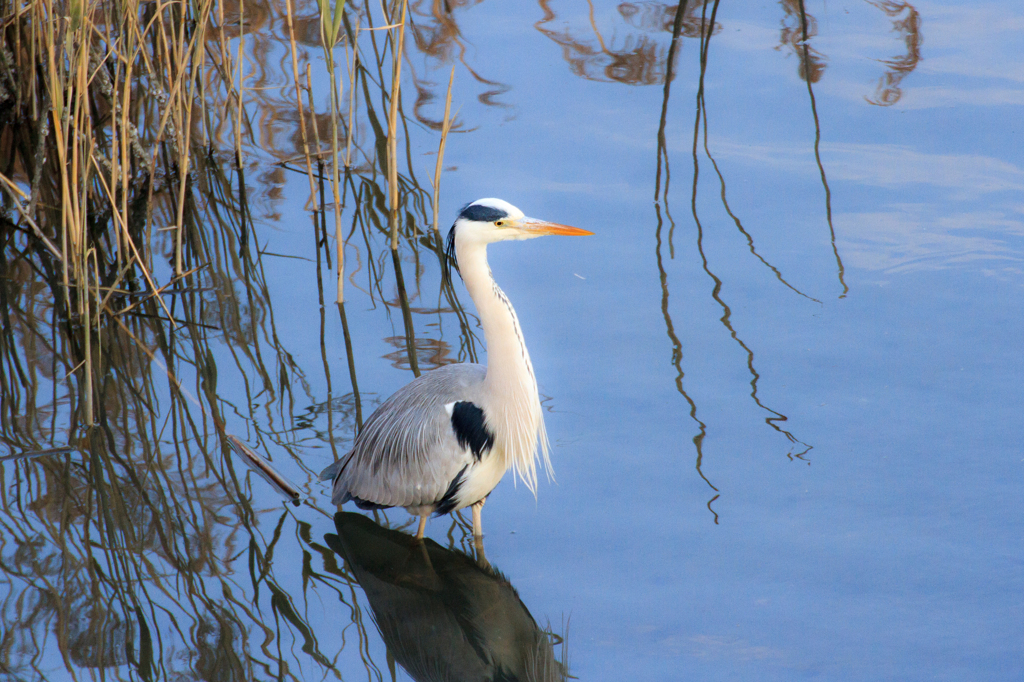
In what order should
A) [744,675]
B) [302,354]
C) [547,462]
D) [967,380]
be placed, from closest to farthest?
[744,675], [547,462], [967,380], [302,354]

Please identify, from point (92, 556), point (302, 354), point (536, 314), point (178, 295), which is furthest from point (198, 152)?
point (92, 556)

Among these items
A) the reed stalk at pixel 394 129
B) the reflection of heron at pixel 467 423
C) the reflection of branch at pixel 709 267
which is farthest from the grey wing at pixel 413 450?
the reed stalk at pixel 394 129

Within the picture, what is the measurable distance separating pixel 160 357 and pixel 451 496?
73.5 inches

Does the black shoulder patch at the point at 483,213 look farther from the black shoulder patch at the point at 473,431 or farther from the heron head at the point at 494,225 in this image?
the black shoulder patch at the point at 473,431

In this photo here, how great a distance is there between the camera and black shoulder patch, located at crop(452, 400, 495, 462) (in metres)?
3.57

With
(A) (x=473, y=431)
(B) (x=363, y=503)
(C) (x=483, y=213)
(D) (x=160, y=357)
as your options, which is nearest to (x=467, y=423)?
(A) (x=473, y=431)

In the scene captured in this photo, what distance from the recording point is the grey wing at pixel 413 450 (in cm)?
359

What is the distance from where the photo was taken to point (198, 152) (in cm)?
625

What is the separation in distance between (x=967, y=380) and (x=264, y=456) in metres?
3.12

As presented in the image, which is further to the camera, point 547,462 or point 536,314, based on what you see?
point 536,314

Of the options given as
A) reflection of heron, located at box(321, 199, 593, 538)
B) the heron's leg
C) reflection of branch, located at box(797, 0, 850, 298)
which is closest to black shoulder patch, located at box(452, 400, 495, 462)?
reflection of heron, located at box(321, 199, 593, 538)

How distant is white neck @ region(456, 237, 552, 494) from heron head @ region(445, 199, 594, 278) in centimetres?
5

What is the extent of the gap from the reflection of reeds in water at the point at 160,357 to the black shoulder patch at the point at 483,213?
4.53 feet

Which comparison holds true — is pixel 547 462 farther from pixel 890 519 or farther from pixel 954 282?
pixel 954 282
